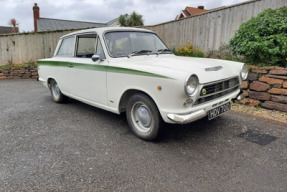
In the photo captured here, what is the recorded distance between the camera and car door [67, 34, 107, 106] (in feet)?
12.0

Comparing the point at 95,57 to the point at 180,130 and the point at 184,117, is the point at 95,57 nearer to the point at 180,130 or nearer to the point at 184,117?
the point at 184,117

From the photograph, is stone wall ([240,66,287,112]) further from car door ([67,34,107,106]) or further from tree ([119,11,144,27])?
tree ([119,11,144,27])

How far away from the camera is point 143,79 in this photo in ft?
9.57

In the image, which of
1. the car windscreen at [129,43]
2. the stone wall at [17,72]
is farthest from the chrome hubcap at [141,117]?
the stone wall at [17,72]

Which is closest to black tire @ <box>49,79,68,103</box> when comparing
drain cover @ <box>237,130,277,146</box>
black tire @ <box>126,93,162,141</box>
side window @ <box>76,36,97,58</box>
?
side window @ <box>76,36,97,58</box>

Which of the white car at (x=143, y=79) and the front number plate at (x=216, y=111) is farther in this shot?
the front number plate at (x=216, y=111)

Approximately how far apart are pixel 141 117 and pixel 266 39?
3525 mm

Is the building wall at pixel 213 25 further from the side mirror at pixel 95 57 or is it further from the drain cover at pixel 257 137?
the side mirror at pixel 95 57

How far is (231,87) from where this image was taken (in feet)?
11.1

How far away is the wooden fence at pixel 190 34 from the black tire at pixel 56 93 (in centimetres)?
528

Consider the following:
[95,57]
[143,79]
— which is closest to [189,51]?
[95,57]

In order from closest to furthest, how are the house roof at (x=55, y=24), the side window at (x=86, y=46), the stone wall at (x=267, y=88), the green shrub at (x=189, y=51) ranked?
the side window at (x=86, y=46)
the stone wall at (x=267, y=88)
the green shrub at (x=189, y=51)
the house roof at (x=55, y=24)

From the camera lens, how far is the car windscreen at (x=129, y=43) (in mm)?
3652

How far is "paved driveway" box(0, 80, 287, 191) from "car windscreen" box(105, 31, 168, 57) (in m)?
1.37
